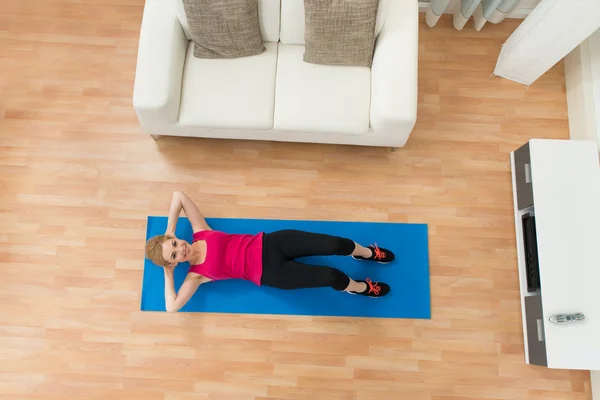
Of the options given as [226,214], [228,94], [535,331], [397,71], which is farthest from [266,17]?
[535,331]

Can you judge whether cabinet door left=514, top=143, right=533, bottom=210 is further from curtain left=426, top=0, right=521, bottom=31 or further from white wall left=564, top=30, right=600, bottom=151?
curtain left=426, top=0, right=521, bottom=31

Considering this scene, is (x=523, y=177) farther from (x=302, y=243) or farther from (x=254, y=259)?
(x=254, y=259)

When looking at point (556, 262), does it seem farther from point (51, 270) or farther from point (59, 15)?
point (59, 15)

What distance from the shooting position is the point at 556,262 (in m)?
2.77

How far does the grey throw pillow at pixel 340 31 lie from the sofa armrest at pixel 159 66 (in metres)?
0.81

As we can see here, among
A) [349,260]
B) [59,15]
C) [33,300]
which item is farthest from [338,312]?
[59,15]

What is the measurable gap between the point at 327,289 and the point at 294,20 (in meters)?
1.73

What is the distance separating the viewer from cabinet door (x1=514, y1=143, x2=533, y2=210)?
9.62 feet

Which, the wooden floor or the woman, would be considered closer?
the woman

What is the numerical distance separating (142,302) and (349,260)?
4.59 ft

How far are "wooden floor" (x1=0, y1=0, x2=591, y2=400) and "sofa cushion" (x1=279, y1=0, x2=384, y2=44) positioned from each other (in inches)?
29.4

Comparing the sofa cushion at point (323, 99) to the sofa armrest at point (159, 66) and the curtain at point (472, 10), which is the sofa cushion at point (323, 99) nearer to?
the sofa armrest at point (159, 66)

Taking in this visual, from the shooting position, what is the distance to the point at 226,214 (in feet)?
10.2

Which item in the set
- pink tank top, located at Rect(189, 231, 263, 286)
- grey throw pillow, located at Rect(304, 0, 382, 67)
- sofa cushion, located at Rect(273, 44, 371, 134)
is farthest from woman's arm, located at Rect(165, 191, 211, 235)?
grey throw pillow, located at Rect(304, 0, 382, 67)
